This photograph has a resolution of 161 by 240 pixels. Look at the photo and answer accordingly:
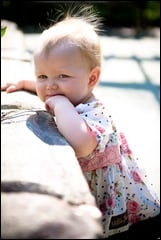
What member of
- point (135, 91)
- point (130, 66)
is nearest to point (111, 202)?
point (135, 91)

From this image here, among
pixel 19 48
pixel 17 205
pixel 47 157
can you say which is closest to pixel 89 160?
pixel 47 157

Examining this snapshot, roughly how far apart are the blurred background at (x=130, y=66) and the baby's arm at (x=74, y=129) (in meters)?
0.70

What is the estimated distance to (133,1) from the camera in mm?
7258

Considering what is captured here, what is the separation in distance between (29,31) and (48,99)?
19.2ft

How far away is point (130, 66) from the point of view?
4.58m

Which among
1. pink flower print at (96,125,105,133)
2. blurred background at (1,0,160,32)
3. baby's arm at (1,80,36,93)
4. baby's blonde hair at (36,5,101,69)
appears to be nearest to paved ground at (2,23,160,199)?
baby's arm at (1,80,36,93)

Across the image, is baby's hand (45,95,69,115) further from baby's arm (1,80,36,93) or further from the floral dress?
baby's arm (1,80,36,93)

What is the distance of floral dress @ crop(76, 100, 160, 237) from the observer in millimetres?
1287

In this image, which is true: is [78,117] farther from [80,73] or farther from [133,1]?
[133,1]

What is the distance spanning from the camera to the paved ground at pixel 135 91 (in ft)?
8.38

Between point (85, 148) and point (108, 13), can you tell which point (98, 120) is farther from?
point (108, 13)

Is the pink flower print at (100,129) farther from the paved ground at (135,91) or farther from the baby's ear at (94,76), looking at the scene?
the paved ground at (135,91)

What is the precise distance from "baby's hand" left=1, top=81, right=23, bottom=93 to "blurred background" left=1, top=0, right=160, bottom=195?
183 mm

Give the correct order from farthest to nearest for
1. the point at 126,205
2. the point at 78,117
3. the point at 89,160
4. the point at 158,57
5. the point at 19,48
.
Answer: the point at 158,57 < the point at 19,48 < the point at 126,205 < the point at 89,160 < the point at 78,117
